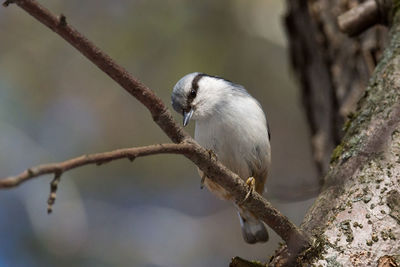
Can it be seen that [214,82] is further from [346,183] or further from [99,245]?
[99,245]

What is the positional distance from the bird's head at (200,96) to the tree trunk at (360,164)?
2.49ft

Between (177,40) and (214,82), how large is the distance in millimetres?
3409

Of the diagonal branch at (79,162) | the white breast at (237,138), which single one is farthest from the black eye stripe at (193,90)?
the diagonal branch at (79,162)

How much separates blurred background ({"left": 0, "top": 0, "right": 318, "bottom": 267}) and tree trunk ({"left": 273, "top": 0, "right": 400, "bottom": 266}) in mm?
3076

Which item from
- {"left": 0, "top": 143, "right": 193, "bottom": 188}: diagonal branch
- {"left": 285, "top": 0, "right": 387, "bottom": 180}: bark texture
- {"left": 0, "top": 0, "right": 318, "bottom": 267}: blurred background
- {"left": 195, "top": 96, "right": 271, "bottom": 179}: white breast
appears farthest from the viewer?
{"left": 0, "top": 0, "right": 318, "bottom": 267}: blurred background

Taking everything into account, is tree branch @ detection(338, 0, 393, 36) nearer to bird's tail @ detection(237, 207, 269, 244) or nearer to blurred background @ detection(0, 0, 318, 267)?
bird's tail @ detection(237, 207, 269, 244)

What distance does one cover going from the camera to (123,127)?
716cm

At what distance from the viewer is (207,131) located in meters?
3.16

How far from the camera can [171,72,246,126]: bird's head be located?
3.27 m

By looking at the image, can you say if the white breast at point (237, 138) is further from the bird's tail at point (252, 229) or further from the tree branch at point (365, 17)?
the tree branch at point (365, 17)

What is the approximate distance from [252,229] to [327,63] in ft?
4.23

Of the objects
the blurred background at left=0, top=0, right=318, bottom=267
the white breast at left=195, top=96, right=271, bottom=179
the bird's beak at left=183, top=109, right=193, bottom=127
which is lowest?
the white breast at left=195, top=96, right=271, bottom=179

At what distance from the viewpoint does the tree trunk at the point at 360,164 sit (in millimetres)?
2125

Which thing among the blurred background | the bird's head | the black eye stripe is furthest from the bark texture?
the blurred background
